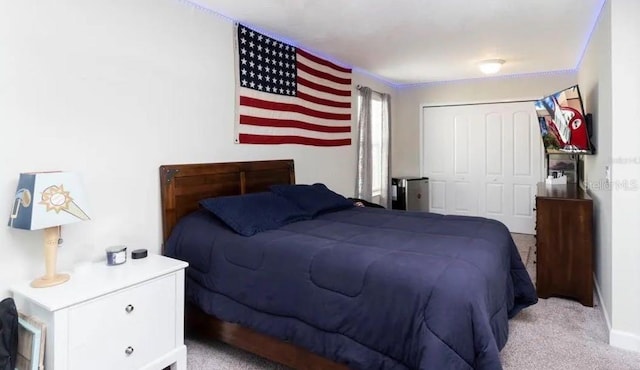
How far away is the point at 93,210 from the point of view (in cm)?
233

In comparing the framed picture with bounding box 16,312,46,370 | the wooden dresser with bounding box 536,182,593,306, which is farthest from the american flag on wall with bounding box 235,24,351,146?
the wooden dresser with bounding box 536,182,593,306

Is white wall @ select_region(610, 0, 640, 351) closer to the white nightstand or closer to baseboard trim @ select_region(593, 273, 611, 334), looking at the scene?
baseboard trim @ select_region(593, 273, 611, 334)

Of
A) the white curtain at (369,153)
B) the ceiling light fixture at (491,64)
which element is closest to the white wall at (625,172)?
the ceiling light fixture at (491,64)

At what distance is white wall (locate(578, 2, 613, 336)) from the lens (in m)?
2.57

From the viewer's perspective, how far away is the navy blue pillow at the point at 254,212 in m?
2.50

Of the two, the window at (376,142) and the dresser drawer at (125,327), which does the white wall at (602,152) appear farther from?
the dresser drawer at (125,327)

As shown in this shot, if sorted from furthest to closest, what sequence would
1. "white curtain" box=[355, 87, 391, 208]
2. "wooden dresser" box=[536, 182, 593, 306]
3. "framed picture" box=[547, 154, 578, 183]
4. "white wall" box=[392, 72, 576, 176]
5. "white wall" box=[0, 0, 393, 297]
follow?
"white wall" box=[392, 72, 576, 176]
"white curtain" box=[355, 87, 391, 208]
"framed picture" box=[547, 154, 578, 183]
"wooden dresser" box=[536, 182, 593, 306]
"white wall" box=[0, 0, 393, 297]

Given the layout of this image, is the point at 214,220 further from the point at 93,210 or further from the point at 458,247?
the point at 458,247

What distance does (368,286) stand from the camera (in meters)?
1.77

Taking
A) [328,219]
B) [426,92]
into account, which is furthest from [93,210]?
[426,92]

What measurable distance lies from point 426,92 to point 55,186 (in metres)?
5.54

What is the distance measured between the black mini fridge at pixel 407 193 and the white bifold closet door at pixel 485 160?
0.43 meters

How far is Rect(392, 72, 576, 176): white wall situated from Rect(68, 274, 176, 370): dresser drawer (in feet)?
16.5

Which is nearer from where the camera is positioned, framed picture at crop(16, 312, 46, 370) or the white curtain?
framed picture at crop(16, 312, 46, 370)
